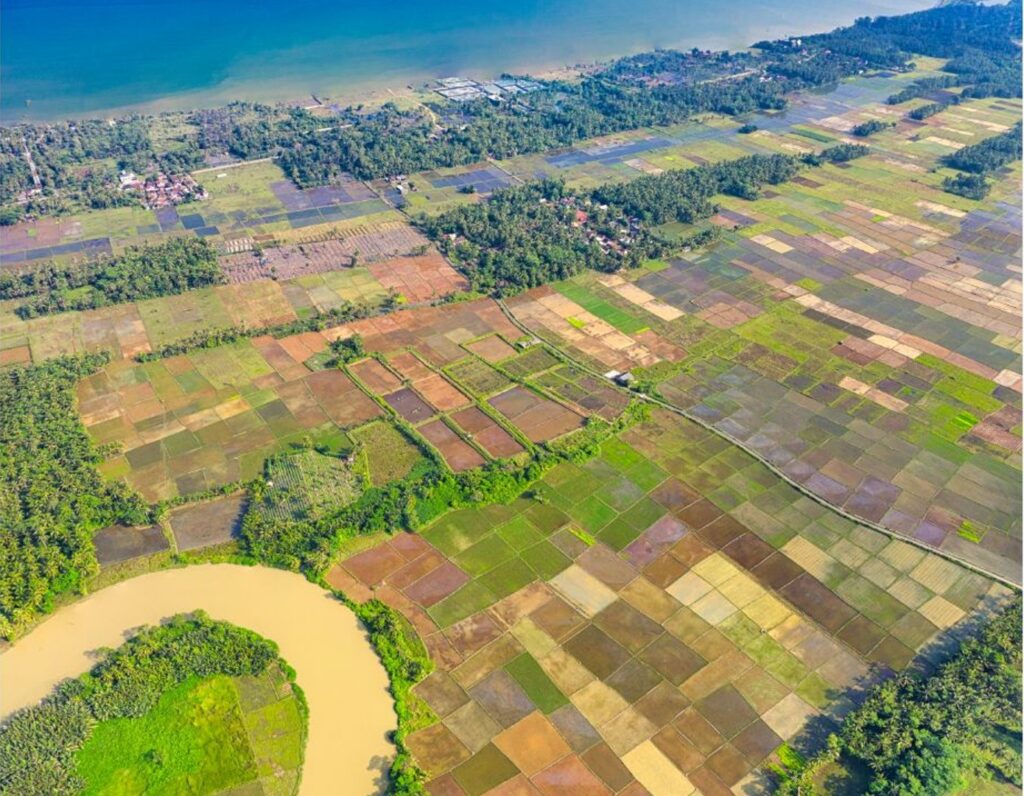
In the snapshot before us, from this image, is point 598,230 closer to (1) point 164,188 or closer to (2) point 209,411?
(2) point 209,411

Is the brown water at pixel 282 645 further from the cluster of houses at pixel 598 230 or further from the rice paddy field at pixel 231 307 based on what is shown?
the cluster of houses at pixel 598 230

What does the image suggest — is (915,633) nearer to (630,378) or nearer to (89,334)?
(630,378)

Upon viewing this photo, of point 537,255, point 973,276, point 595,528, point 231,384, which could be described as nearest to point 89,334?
point 231,384

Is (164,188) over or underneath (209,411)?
over

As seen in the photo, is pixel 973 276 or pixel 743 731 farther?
pixel 973 276

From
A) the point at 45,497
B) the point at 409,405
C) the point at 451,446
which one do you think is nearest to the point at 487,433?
the point at 451,446

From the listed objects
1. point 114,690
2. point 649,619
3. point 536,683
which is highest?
point 114,690
